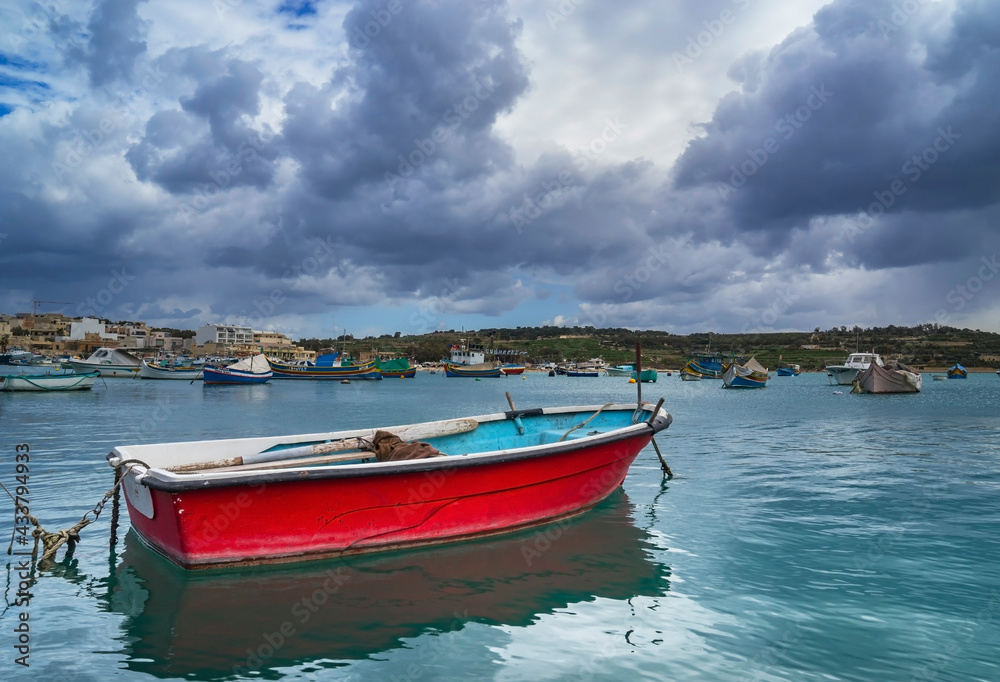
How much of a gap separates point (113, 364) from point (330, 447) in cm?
8072

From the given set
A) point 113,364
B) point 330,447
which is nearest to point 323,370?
point 113,364

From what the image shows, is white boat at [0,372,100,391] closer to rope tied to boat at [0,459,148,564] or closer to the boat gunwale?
rope tied to boat at [0,459,148,564]

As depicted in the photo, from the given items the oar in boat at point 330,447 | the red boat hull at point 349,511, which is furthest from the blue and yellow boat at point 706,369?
the red boat hull at point 349,511

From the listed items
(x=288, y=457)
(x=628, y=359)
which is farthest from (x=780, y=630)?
(x=628, y=359)

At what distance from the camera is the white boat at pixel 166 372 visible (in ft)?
240

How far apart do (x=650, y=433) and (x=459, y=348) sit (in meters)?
105

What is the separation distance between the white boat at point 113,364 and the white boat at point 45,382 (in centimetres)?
3078

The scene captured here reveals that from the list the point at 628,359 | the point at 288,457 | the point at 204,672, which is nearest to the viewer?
the point at 204,672

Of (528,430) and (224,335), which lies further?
(224,335)

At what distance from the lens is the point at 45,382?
140 ft

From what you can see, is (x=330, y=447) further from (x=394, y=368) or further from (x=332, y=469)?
(x=394, y=368)

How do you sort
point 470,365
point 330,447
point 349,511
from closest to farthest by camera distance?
point 349,511 < point 330,447 < point 470,365

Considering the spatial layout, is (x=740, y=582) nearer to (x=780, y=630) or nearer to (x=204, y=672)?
(x=780, y=630)

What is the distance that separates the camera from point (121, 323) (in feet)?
604
